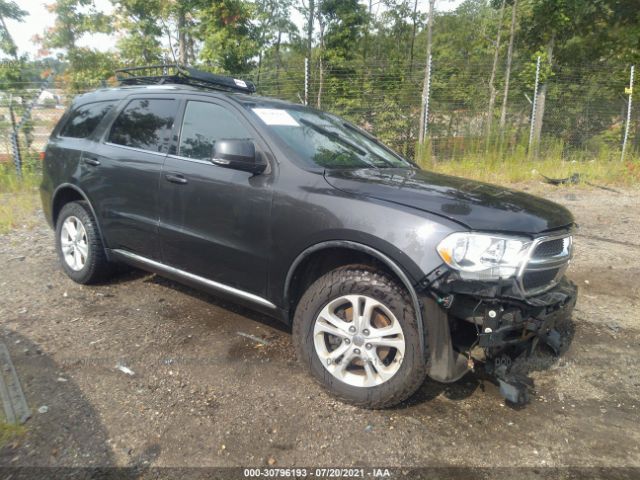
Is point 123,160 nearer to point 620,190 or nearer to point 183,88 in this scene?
point 183,88

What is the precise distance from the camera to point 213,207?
3131mm

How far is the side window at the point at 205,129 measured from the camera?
3229 millimetres

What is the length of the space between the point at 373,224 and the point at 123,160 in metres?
2.31

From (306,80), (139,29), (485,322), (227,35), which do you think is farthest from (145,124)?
(139,29)

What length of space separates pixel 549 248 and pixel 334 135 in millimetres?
1750

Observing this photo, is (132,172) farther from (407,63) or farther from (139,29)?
(139,29)

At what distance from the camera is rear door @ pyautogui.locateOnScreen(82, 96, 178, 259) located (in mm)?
3559

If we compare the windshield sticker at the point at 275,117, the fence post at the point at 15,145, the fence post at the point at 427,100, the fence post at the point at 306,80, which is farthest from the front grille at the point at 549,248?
the fence post at the point at 15,145

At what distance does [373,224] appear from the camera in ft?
8.02

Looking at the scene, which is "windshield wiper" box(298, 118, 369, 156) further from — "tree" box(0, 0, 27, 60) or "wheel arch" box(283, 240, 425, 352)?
"tree" box(0, 0, 27, 60)

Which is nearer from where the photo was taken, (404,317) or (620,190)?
(404,317)

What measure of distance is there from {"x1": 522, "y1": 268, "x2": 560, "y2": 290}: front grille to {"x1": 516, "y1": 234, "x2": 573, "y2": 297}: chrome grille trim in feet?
0.04

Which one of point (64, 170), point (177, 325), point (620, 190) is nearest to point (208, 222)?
point (177, 325)

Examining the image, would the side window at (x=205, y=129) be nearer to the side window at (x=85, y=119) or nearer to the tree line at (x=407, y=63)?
the side window at (x=85, y=119)
